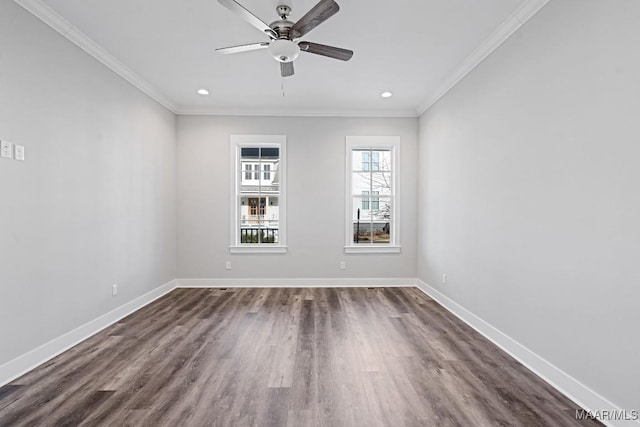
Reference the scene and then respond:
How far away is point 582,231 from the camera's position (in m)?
2.04

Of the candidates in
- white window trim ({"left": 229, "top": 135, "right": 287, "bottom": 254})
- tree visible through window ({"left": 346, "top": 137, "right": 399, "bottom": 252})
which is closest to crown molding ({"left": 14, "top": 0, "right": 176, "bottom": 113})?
white window trim ({"left": 229, "top": 135, "right": 287, "bottom": 254})

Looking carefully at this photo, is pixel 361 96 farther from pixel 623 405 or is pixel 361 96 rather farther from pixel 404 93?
pixel 623 405

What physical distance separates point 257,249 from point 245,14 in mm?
3623

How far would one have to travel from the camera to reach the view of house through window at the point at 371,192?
5.46 meters

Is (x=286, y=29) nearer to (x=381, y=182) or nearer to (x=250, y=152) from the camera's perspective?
(x=250, y=152)

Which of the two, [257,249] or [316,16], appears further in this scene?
[257,249]

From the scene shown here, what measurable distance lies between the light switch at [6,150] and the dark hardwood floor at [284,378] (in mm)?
1645

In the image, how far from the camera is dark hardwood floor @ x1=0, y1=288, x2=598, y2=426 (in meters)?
1.92

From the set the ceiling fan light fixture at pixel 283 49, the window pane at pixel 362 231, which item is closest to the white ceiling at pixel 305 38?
the ceiling fan light fixture at pixel 283 49

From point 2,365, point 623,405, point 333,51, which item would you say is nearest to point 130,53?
point 333,51

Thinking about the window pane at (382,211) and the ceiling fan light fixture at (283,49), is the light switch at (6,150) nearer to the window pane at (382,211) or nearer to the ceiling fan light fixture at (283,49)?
the ceiling fan light fixture at (283,49)

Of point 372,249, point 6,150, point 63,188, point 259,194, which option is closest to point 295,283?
point 372,249

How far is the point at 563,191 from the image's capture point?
2.20 metres

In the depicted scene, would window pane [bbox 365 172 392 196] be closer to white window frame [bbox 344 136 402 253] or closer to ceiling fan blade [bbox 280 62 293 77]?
white window frame [bbox 344 136 402 253]
